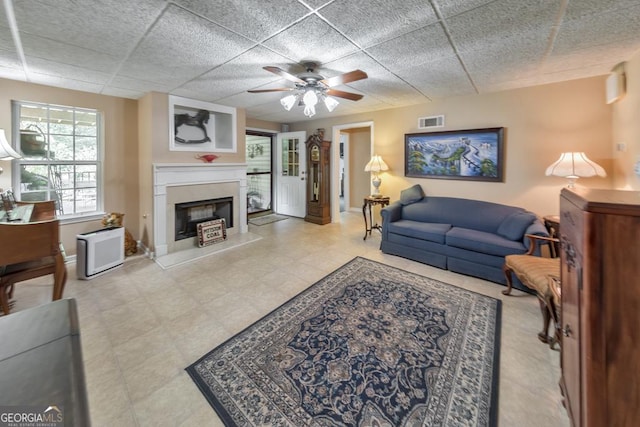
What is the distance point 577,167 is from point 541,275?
157 centimetres

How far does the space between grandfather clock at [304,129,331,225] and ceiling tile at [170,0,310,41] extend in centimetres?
372

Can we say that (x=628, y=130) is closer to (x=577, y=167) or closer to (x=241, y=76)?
(x=577, y=167)

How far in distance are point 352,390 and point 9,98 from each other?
16.4ft

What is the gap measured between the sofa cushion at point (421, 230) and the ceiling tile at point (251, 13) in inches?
113

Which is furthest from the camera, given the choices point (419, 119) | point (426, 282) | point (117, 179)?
point (419, 119)

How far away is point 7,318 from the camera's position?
2.89 ft

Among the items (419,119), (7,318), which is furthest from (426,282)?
(7,318)

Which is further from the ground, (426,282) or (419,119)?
(419,119)

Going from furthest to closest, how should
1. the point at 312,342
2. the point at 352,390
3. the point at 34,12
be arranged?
1. the point at 312,342
2. the point at 34,12
3. the point at 352,390

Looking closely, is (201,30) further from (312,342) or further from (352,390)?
(352,390)

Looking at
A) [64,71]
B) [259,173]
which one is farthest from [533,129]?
[64,71]

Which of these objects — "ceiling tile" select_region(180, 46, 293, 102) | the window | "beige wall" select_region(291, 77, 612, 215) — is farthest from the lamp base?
the window

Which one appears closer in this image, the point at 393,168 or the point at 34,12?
the point at 34,12

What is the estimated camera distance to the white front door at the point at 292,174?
6.22 metres
